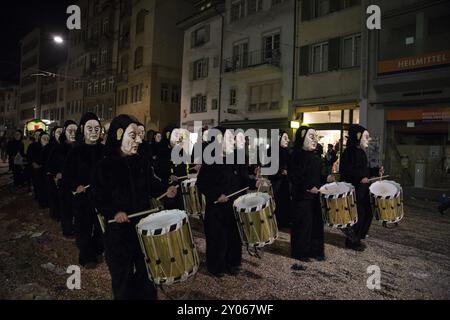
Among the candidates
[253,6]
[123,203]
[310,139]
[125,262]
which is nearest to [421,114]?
[310,139]

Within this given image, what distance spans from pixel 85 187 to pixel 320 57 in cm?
1562

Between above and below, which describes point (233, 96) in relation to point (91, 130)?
above

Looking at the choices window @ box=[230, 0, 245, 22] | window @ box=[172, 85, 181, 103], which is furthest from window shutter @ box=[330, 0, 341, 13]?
window @ box=[172, 85, 181, 103]

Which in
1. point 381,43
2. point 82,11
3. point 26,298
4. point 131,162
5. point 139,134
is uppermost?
point 82,11

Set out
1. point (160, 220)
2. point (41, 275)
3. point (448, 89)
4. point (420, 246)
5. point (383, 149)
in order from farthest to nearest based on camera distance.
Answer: point (383, 149)
point (448, 89)
point (420, 246)
point (41, 275)
point (160, 220)

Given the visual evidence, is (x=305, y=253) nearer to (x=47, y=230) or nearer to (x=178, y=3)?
(x=47, y=230)

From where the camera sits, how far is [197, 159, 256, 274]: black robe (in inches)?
194

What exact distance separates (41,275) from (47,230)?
9.34ft

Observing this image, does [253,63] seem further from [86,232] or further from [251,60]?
[86,232]

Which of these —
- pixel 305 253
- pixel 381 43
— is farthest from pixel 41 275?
pixel 381 43

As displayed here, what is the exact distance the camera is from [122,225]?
142 inches

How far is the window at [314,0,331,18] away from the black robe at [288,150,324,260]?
14.6 metres

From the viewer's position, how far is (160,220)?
374 centimetres
